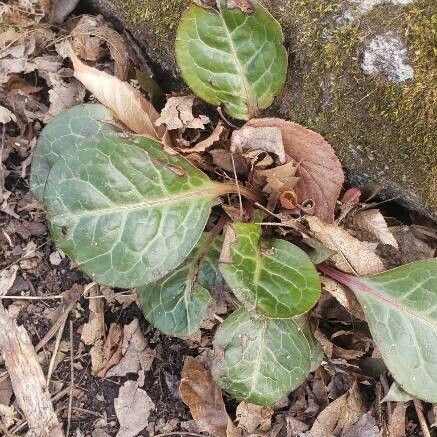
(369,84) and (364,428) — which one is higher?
(369,84)

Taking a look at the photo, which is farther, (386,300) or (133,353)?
(133,353)

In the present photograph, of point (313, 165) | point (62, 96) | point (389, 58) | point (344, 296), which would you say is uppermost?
point (389, 58)

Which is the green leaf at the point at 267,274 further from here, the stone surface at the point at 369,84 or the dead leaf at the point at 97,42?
the dead leaf at the point at 97,42

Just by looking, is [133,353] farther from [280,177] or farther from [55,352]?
→ [280,177]

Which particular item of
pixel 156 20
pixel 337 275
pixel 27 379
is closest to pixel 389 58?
pixel 337 275

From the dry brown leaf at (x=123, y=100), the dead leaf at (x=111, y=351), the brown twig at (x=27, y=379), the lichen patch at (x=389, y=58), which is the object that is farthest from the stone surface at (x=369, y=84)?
the brown twig at (x=27, y=379)

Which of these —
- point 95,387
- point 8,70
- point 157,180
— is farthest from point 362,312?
point 8,70

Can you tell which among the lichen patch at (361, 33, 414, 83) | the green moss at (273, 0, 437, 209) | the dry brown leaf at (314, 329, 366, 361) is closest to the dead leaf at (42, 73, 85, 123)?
the green moss at (273, 0, 437, 209)

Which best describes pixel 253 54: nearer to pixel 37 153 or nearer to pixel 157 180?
pixel 157 180
